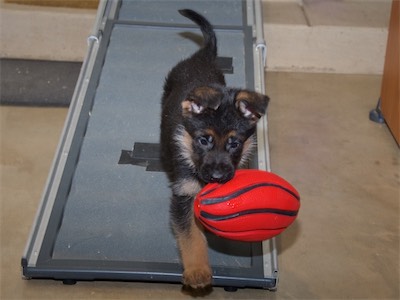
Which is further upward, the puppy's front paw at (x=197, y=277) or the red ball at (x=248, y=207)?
the red ball at (x=248, y=207)

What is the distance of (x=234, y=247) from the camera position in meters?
3.47

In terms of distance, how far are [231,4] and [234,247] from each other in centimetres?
259

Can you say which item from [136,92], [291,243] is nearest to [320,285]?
[291,243]

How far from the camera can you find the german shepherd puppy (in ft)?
9.34

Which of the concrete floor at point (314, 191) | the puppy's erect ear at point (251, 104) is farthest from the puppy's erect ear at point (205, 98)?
the concrete floor at point (314, 191)

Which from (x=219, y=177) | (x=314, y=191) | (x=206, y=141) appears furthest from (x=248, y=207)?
(x=314, y=191)

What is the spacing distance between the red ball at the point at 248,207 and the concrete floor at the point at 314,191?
82 cm

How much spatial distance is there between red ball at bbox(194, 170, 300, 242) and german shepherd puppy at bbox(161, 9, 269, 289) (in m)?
0.09

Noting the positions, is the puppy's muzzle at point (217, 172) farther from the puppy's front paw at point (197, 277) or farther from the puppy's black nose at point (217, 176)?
the puppy's front paw at point (197, 277)

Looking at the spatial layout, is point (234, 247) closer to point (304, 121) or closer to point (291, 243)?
point (291, 243)

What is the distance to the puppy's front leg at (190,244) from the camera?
2.97 meters

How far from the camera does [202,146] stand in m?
2.94

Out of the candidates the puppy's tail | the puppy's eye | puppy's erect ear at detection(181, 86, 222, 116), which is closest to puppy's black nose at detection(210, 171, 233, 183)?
the puppy's eye

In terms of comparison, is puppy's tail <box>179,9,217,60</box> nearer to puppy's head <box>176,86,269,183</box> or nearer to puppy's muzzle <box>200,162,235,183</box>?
puppy's head <box>176,86,269,183</box>
